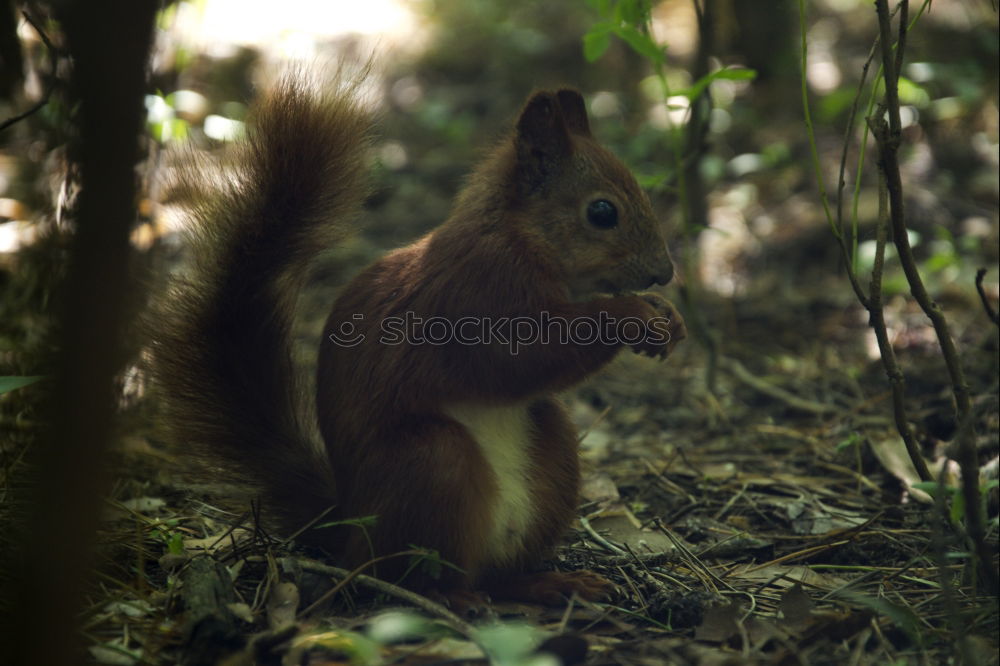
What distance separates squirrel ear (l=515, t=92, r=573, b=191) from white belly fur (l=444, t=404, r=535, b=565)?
2.41 ft

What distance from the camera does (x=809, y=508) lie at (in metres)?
2.85

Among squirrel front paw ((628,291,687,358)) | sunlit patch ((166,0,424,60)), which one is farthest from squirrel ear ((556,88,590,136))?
sunlit patch ((166,0,424,60))

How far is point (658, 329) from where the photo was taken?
8.12 ft

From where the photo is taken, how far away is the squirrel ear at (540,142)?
8.68 feet

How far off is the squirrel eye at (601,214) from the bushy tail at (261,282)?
71 centimetres

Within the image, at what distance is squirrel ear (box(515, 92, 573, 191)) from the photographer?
2.65m

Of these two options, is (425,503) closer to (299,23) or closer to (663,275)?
(663,275)

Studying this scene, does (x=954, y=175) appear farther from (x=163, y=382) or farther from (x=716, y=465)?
(x=163, y=382)

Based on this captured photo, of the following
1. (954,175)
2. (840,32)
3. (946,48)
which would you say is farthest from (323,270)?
(840,32)

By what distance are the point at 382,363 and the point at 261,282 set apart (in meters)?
0.38

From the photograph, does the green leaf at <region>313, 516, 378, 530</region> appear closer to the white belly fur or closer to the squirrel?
the squirrel

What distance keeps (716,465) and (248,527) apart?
1.74m

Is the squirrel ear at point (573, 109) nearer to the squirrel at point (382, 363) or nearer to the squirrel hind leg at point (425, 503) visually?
the squirrel at point (382, 363)

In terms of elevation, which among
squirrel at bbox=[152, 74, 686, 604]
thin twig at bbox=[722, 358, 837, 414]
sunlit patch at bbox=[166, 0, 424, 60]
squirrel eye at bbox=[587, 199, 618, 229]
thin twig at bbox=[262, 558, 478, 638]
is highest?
sunlit patch at bbox=[166, 0, 424, 60]
